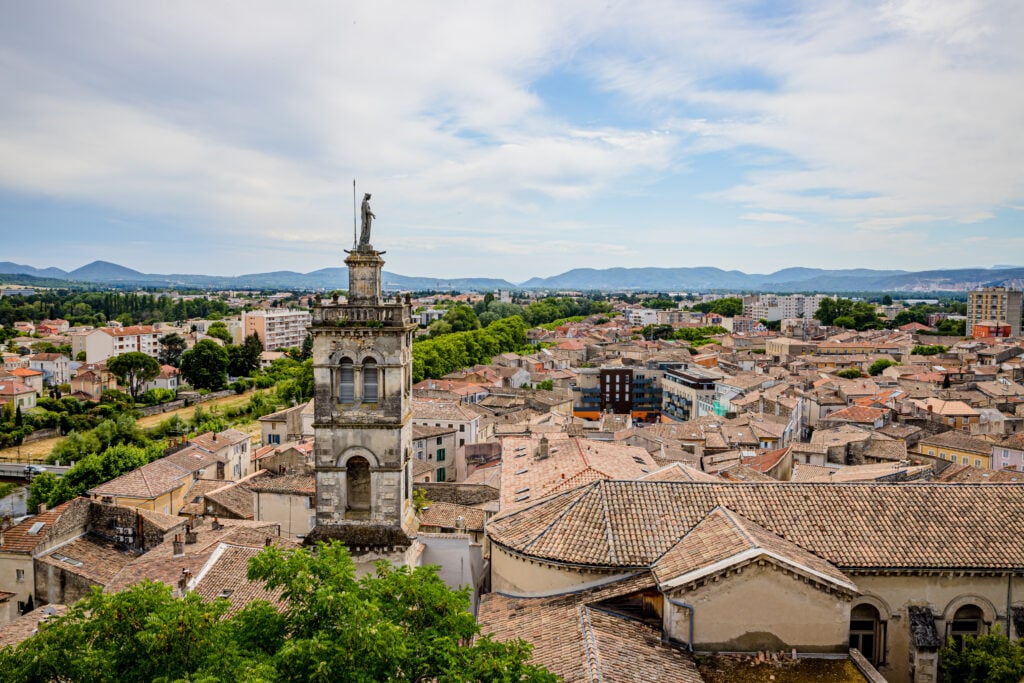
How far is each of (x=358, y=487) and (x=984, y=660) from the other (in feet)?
57.8

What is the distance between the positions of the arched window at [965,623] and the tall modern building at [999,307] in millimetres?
187330

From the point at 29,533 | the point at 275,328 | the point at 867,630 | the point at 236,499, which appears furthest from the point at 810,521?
the point at 275,328

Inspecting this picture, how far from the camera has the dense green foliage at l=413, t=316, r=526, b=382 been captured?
324ft

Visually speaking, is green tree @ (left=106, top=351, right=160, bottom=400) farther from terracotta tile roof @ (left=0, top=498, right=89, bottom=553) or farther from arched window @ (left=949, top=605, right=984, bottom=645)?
arched window @ (left=949, top=605, right=984, bottom=645)

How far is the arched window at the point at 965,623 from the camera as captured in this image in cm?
2002

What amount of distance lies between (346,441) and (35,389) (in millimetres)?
94486

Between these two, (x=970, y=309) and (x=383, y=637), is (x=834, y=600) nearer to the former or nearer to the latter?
(x=383, y=637)

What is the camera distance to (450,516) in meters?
34.9

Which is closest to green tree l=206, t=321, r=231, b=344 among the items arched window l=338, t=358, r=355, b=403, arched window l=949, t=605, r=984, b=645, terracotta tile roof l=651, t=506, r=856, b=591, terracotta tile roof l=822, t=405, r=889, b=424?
terracotta tile roof l=822, t=405, r=889, b=424

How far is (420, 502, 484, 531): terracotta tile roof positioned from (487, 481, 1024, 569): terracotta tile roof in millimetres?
10420

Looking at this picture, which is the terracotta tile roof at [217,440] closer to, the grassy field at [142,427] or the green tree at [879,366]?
the grassy field at [142,427]

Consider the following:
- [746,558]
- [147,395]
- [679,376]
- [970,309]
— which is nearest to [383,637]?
[746,558]

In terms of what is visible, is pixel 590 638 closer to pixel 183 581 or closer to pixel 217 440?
pixel 183 581

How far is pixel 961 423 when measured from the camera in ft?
217
